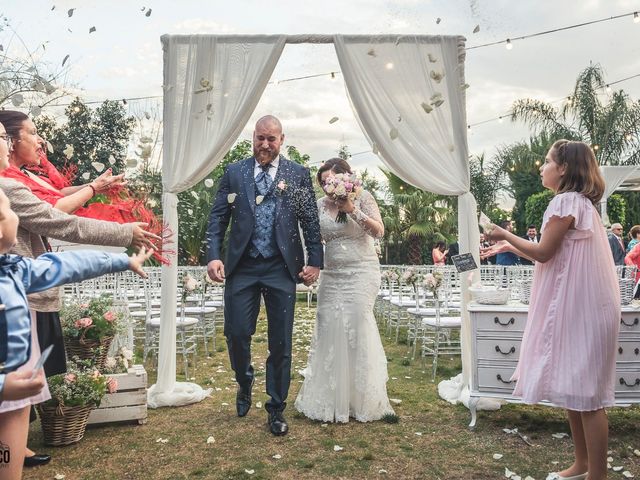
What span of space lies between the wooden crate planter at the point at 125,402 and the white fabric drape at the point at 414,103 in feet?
8.54

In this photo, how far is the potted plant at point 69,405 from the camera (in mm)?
3480

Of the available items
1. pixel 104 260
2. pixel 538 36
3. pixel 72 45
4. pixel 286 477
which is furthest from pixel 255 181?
pixel 538 36

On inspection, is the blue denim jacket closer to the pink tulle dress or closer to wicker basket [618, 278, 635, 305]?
the pink tulle dress

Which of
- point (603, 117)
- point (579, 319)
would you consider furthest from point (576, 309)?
point (603, 117)

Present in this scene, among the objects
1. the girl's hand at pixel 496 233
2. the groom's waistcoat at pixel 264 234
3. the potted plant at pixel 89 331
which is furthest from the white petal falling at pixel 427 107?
the potted plant at pixel 89 331

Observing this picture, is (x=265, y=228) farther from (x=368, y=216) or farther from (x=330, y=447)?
(x=330, y=447)

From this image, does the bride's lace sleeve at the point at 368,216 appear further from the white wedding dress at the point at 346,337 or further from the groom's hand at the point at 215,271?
the groom's hand at the point at 215,271

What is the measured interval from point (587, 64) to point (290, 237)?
1561cm

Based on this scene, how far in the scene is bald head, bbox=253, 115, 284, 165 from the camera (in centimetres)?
382

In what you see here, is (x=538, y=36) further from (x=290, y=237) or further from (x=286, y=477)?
(x=286, y=477)

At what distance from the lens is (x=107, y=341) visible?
4.13 m

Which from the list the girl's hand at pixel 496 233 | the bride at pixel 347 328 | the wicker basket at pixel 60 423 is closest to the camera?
the girl's hand at pixel 496 233

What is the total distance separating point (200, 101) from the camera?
4.59 m

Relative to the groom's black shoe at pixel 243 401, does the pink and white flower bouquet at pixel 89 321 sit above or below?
above
